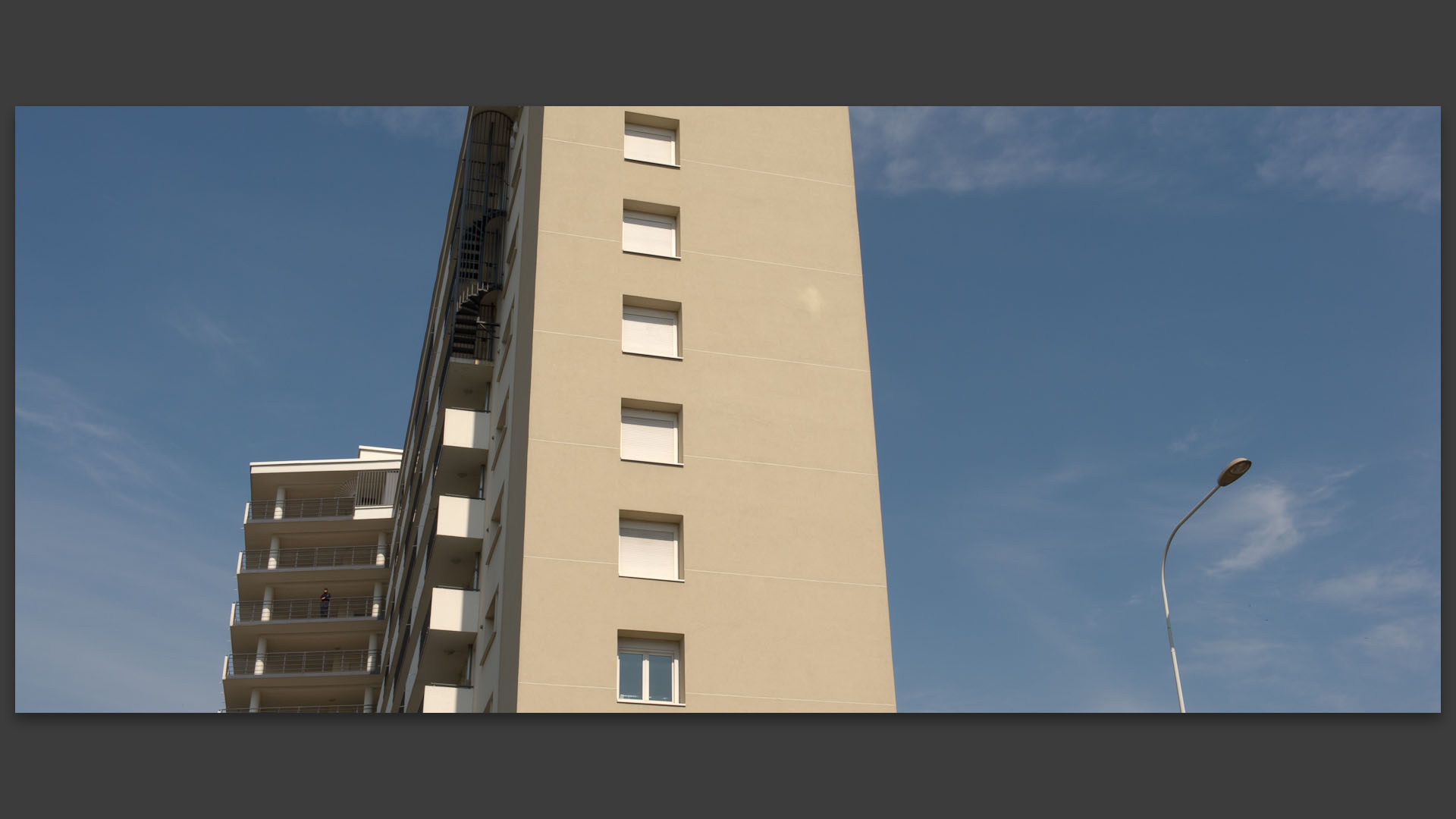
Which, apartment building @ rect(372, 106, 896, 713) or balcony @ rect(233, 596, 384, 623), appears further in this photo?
balcony @ rect(233, 596, 384, 623)

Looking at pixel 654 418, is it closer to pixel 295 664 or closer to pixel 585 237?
pixel 585 237

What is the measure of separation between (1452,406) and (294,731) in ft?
34.5

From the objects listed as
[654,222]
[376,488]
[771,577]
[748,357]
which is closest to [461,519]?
[654,222]

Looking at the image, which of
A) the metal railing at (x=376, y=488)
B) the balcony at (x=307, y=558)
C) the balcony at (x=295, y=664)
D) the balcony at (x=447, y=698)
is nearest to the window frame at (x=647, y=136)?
the balcony at (x=447, y=698)

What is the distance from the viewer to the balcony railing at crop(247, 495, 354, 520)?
55.1m

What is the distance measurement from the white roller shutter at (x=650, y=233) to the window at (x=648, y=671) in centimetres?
647

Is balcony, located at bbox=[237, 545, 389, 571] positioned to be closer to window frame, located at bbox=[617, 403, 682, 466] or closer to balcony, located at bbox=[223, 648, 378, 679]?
balcony, located at bbox=[223, 648, 378, 679]

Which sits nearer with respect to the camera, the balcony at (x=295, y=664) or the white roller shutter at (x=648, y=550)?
the white roller shutter at (x=648, y=550)

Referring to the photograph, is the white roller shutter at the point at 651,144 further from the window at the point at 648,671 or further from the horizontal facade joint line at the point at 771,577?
the window at the point at 648,671

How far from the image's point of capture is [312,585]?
5416 centimetres

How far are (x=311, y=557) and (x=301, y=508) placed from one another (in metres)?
2.08

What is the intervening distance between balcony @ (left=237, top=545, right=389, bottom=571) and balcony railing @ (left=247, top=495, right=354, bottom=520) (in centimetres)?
140

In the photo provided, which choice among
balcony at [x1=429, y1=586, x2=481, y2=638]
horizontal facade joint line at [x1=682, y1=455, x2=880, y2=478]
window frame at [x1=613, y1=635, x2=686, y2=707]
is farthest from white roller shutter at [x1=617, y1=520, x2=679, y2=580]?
balcony at [x1=429, y1=586, x2=481, y2=638]

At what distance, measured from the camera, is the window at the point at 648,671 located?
1716 centimetres
